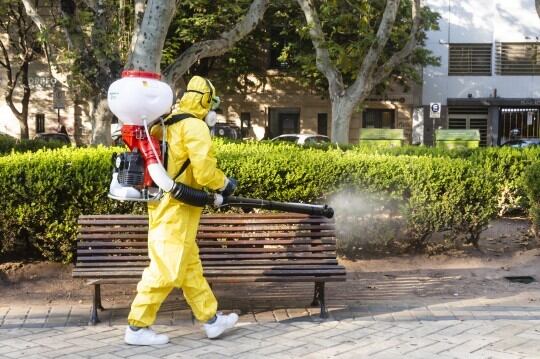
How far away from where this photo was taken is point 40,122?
3319cm

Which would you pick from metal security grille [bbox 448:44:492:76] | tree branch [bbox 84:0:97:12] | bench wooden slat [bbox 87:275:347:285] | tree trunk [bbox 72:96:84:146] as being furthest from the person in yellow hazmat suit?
metal security grille [bbox 448:44:492:76]

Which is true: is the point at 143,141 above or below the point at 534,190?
above

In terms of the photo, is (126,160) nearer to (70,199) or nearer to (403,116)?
(70,199)

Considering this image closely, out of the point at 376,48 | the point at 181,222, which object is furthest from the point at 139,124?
the point at 376,48

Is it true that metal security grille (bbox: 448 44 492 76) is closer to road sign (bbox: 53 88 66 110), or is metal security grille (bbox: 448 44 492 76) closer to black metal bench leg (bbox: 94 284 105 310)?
road sign (bbox: 53 88 66 110)

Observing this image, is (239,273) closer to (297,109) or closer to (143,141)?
(143,141)

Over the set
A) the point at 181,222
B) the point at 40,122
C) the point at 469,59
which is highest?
the point at 469,59

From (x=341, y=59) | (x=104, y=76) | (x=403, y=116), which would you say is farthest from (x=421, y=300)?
(x=403, y=116)

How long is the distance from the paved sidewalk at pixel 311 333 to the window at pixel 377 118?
28284 millimetres

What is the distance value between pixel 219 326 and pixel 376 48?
38.8ft

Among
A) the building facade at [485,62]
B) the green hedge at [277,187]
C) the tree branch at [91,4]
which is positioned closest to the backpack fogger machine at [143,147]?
the green hedge at [277,187]

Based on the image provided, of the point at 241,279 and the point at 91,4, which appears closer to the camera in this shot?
the point at 241,279

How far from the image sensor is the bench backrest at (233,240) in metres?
5.66

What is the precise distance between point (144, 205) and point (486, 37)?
2955 centimetres
